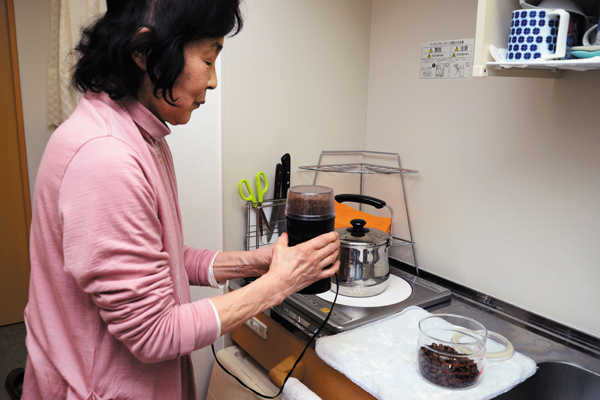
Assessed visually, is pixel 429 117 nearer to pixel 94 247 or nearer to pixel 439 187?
pixel 439 187

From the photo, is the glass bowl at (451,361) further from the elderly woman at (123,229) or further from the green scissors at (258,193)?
the green scissors at (258,193)

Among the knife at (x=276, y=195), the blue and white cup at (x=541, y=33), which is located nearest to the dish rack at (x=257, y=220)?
the knife at (x=276, y=195)

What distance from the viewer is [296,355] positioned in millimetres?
1145

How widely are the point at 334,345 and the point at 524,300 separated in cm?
64

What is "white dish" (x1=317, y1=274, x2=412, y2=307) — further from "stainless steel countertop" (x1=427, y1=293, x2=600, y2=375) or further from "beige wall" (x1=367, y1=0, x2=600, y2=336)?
"beige wall" (x1=367, y1=0, x2=600, y2=336)

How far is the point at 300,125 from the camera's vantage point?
162 cm

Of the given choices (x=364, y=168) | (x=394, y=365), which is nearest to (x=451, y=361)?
(x=394, y=365)

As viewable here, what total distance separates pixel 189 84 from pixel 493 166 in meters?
0.98

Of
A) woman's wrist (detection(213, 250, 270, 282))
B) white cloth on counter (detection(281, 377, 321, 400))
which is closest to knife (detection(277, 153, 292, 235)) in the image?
woman's wrist (detection(213, 250, 270, 282))

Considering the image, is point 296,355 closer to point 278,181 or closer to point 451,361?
point 451,361

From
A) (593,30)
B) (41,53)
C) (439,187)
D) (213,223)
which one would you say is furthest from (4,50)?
(593,30)

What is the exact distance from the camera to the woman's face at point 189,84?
2.37 ft

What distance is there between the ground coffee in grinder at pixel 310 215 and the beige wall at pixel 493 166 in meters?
0.62

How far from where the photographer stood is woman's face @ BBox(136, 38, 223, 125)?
0.72 m
